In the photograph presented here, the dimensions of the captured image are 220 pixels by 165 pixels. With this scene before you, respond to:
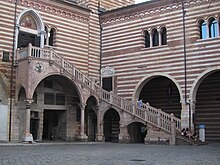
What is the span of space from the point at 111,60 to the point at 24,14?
810 centimetres

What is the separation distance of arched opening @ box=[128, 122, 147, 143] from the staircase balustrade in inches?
68.7

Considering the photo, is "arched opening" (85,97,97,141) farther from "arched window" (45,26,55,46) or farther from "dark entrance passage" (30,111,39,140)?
"arched window" (45,26,55,46)

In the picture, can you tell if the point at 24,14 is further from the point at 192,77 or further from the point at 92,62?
the point at 192,77

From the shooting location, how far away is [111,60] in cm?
2891

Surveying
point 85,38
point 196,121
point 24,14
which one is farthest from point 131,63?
point 24,14

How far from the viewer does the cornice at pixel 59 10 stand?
2519 centimetres

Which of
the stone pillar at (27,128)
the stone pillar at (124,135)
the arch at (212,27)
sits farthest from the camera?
the stone pillar at (124,135)

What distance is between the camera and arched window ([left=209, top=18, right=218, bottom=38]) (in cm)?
2375

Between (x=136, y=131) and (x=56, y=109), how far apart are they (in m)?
6.34

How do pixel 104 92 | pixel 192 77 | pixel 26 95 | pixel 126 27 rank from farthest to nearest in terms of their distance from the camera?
pixel 126 27 < pixel 104 92 < pixel 192 77 < pixel 26 95

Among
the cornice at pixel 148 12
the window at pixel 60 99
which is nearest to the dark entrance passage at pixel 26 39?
the window at pixel 60 99

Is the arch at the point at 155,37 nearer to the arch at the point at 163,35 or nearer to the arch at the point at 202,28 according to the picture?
the arch at the point at 163,35

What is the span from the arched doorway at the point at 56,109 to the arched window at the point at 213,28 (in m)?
10.4

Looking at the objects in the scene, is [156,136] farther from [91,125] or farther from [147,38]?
[147,38]
